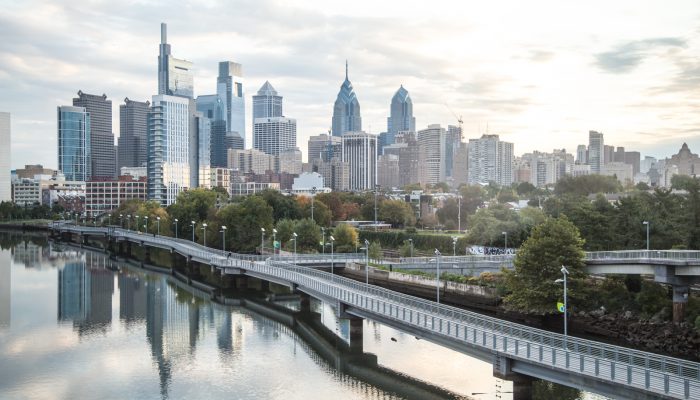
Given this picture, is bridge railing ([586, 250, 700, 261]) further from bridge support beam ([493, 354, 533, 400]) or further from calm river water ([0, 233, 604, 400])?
bridge support beam ([493, 354, 533, 400])

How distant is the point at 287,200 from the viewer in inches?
5074

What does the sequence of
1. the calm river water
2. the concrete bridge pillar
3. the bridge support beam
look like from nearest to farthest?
1. the bridge support beam
2. the calm river water
3. the concrete bridge pillar

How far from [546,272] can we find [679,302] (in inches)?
372

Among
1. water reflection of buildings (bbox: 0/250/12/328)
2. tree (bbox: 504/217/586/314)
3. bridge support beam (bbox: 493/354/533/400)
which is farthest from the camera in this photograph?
water reflection of buildings (bbox: 0/250/12/328)

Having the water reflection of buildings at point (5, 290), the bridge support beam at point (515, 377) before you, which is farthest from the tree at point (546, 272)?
the water reflection of buildings at point (5, 290)

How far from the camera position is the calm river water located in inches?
1586

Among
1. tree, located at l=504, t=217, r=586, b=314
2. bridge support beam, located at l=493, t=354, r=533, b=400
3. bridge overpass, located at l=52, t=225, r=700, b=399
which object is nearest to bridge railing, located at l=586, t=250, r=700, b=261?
tree, located at l=504, t=217, r=586, b=314

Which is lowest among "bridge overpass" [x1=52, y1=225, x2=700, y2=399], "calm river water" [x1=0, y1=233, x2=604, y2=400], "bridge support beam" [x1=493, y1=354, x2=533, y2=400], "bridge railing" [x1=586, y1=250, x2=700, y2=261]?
"calm river water" [x1=0, y1=233, x2=604, y2=400]

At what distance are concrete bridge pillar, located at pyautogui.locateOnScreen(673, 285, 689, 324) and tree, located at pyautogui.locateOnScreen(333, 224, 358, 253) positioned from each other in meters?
46.6

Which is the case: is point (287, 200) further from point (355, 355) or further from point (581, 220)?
point (355, 355)

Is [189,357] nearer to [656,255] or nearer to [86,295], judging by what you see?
[86,295]

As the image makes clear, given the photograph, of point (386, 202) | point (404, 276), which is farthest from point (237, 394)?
point (386, 202)

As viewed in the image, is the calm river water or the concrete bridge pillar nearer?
the calm river water

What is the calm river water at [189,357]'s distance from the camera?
1586 inches
